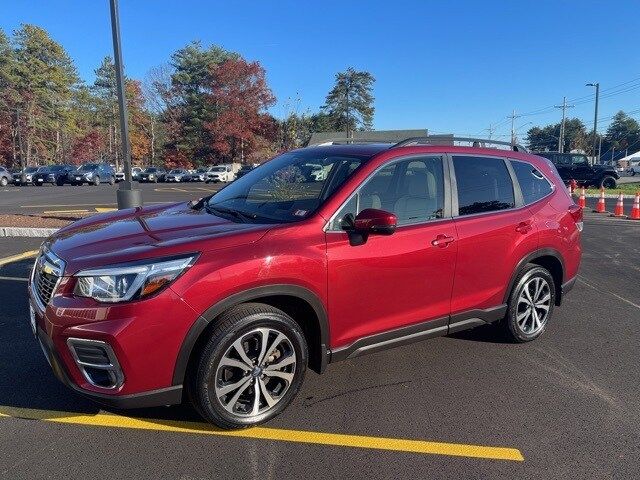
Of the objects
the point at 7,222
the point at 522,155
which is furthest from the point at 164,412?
the point at 7,222

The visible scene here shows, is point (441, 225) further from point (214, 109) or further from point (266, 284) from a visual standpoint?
point (214, 109)

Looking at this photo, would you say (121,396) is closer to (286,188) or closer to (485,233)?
(286,188)

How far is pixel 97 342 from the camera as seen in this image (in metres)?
2.58

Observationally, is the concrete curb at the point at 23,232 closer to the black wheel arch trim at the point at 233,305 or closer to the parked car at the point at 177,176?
the black wheel arch trim at the point at 233,305

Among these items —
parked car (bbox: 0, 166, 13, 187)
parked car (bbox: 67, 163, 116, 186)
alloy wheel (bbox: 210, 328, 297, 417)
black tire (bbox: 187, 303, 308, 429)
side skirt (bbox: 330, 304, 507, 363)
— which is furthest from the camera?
parked car (bbox: 67, 163, 116, 186)

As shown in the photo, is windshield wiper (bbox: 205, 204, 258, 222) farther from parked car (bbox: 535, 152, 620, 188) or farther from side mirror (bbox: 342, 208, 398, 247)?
parked car (bbox: 535, 152, 620, 188)

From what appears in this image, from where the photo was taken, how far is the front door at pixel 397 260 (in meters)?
3.21

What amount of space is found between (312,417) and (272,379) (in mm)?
379

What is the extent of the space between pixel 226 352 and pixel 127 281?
696mm

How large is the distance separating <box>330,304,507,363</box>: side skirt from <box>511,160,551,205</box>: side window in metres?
1.04

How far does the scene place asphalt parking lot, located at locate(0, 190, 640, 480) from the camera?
270 cm

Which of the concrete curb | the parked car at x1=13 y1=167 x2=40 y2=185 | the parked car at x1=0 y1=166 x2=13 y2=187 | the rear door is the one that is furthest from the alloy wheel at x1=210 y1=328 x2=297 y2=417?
the parked car at x1=0 y1=166 x2=13 y2=187

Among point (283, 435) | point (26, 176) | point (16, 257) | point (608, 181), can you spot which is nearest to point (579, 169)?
point (608, 181)

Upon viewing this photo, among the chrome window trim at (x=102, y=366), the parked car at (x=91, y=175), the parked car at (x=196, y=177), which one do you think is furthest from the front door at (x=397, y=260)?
the parked car at (x=196, y=177)
